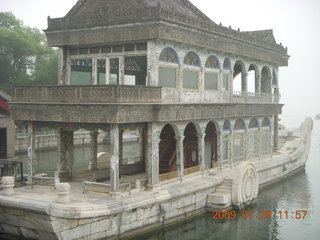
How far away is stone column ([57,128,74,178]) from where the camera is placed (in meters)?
19.0

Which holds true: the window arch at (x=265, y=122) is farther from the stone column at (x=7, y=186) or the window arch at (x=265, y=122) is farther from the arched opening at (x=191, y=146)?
the stone column at (x=7, y=186)

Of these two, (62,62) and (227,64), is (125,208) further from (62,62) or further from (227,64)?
(227,64)

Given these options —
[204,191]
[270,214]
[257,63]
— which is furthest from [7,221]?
[257,63]

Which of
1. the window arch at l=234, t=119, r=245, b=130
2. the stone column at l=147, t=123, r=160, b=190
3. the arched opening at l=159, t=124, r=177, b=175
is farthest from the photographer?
the window arch at l=234, t=119, r=245, b=130

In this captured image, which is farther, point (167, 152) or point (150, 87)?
point (167, 152)

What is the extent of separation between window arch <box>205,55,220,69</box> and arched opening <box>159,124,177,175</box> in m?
3.60

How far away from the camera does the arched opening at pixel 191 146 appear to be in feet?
74.4

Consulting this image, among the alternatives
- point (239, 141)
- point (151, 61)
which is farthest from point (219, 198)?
point (151, 61)

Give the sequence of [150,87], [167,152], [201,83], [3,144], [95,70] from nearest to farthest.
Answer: [150,87] → [95,70] → [201,83] → [167,152] → [3,144]

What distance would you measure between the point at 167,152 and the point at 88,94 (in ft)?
25.0

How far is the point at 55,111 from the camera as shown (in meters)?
16.5

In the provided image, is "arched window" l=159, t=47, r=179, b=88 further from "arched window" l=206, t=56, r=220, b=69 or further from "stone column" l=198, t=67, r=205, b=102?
"arched window" l=206, t=56, r=220, b=69

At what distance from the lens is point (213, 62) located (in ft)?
71.3

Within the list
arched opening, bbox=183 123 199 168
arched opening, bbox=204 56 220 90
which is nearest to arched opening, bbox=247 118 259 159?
arched opening, bbox=183 123 199 168
